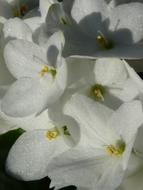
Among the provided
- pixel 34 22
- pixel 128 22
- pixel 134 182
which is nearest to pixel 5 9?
pixel 34 22

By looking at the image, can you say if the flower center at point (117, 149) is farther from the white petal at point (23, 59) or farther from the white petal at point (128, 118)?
the white petal at point (23, 59)

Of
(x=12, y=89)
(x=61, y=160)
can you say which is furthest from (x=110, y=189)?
(x=12, y=89)

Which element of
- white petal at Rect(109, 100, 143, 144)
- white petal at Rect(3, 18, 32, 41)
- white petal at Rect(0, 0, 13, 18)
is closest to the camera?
white petal at Rect(109, 100, 143, 144)

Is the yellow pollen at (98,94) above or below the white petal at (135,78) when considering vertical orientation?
below

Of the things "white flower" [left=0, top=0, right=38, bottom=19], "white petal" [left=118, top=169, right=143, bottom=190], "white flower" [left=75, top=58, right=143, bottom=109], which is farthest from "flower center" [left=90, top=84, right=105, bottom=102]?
"white flower" [left=0, top=0, right=38, bottom=19]

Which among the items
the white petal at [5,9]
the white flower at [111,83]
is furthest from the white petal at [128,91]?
the white petal at [5,9]

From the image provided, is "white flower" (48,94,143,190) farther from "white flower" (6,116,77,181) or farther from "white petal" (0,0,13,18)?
"white petal" (0,0,13,18)

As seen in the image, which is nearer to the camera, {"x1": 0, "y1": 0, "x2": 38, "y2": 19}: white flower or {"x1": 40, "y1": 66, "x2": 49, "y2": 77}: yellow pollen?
{"x1": 40, "y1": 66, "x2": 49, "y2": 77}: yellow pollen
